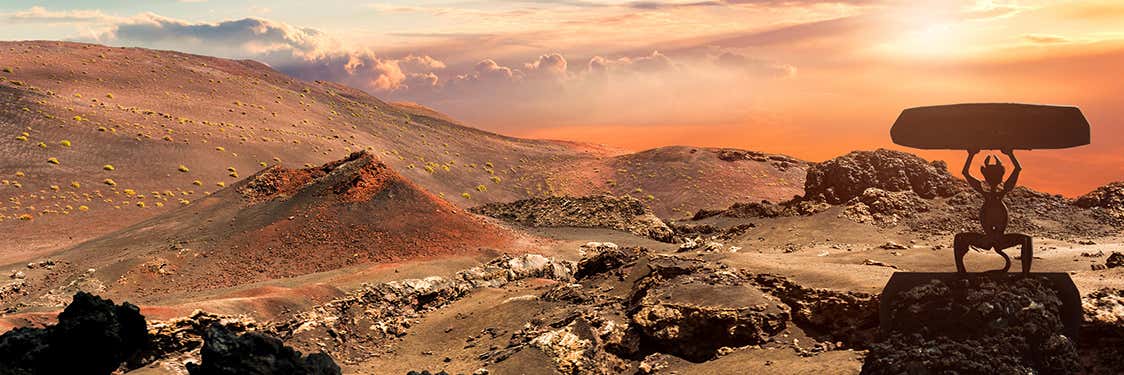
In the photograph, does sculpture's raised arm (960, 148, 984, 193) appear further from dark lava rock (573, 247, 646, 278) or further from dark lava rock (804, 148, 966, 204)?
dark lava rock (804, 148, 966, 204)

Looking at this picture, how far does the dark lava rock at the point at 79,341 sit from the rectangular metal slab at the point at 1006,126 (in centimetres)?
1766

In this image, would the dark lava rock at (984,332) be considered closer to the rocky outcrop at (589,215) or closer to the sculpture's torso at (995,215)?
the sculpture's torso at (995,215)

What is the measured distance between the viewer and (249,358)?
1355 centimetres

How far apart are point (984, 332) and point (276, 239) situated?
3851cm

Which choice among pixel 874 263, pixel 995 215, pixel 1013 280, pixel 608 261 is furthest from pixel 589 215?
pixel 1013 280

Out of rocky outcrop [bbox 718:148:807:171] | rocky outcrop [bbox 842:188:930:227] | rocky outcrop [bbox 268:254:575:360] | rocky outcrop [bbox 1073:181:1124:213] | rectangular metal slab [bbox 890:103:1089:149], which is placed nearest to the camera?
rectangular metal slab [bbox 890:103:1089:149]

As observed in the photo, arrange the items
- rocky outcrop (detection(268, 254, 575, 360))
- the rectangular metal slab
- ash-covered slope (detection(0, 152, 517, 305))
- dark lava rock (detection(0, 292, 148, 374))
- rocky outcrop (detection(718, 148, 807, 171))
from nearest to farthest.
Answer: the rectangular metal slab
dark lava rock (detection(0, 292, 148, 374))
rocky outcrop (detection(268, 254, 575, 360))
ash-covered slope (detection(0, 152, 517, 305))
rocky outcrop (detection(718, 148, 807, 171))

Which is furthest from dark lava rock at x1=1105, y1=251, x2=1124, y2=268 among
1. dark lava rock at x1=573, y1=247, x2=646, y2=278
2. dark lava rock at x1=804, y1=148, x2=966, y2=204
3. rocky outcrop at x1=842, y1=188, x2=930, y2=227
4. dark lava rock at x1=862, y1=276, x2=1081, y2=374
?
dark lava rock at x1=804, y1=148, x2=966, y2=204

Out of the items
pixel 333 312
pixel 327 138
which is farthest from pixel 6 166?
pixel 333 312

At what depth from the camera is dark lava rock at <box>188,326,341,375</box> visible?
13438mm

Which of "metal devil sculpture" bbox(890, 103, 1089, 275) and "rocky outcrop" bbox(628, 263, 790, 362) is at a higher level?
"metal devil sculpture" bbox(890, 103, 1089, 275)

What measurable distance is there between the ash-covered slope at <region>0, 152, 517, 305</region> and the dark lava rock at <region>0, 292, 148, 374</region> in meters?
16.0

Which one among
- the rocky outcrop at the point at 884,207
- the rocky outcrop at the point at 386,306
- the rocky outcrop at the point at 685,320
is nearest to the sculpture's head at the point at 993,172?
the rocky outcrop at the point at 685,320

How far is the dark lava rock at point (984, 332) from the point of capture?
10.3 metres
